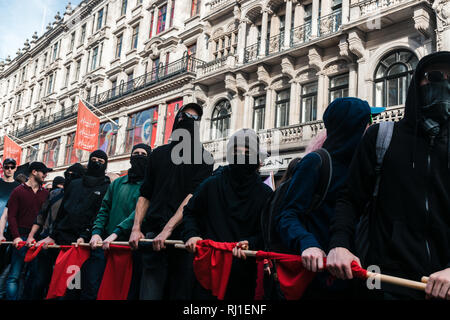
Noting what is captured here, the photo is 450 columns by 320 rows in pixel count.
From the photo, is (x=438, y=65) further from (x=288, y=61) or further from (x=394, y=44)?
(x=288, y=61)

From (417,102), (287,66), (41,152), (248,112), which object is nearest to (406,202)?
(417,102)

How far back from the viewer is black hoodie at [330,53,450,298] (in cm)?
169

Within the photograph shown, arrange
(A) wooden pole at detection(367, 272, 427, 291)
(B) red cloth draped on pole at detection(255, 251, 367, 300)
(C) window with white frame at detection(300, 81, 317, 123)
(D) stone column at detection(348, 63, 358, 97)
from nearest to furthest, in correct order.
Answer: (A) wooden pole at detection(367, 272, 427, 291) < (B) red cloth draped on pole at detection(255, 251, 367, 300) < (D) stone column at detection(348, 63, 358, 97) < (C) window with white frame at detection(300, 81, 317, 123)

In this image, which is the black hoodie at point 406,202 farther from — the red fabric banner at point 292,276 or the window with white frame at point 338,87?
the window with white frame at point 338,87

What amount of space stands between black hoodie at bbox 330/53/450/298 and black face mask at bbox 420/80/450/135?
38mm

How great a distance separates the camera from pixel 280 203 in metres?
2.45

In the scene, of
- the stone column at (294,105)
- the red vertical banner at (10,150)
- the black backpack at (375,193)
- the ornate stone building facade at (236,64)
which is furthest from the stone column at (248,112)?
the red vertical banner at (10,150)

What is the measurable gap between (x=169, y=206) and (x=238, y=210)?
88cm

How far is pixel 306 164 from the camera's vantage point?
2.27 metres

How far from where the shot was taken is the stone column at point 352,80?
14243 millimetres

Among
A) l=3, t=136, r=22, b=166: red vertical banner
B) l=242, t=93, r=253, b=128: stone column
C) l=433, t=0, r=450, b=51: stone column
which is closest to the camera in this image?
l=433, t=0, r=450, b=51: stone column

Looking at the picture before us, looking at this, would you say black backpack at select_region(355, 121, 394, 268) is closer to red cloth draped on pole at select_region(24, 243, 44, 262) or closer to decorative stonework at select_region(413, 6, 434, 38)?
red cloth draped on pole at select_region(24, 243, 44, 262)

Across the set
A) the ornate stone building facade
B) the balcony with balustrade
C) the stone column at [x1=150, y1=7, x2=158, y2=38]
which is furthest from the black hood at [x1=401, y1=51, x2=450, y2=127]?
the stone column at [x1=150, y1=7, x2=158, y2=38]

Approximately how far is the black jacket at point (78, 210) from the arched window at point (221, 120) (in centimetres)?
1464
